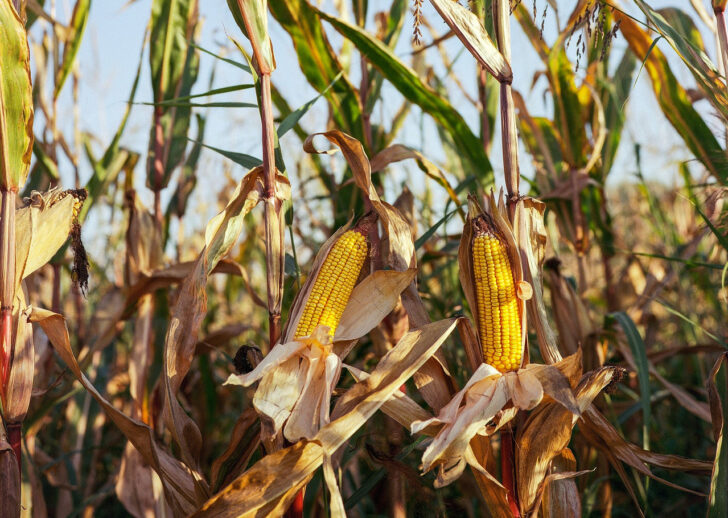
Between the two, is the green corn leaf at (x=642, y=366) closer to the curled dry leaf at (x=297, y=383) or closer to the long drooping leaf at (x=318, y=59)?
the curled dry leaf at (x=297, y=383)

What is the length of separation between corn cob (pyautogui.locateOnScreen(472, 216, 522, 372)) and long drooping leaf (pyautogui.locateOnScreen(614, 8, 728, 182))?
2.95 ft

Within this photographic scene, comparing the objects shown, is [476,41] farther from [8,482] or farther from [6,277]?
[8,482]

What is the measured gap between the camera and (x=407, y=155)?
2000 millimetres

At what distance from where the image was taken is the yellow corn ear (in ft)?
4.84

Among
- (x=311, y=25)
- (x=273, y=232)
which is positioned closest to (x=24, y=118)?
(x=273, y=232)

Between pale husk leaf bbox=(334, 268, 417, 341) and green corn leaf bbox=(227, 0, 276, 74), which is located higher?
green corn leaf bbox=(227, 0, 276, 74)

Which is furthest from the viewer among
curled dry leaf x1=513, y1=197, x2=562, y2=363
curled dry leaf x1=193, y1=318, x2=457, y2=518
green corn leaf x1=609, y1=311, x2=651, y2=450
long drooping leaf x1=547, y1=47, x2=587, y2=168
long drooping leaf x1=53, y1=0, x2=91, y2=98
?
long drooping leaf x1=547, y1=47, x2=587, y2=168

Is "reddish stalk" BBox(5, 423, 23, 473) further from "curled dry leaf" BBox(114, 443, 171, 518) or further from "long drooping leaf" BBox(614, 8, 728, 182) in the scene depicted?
"long drooping leaf" BBox(614, 8, 728, 182)

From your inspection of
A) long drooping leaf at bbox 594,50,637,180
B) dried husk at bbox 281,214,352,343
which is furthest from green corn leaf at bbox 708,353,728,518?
long drooping leaf at bbox 594,50,637,180

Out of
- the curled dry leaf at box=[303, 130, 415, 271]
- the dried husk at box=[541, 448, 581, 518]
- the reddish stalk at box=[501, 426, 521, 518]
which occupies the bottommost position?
the dried husk at box=[541, 448, 581, 518]

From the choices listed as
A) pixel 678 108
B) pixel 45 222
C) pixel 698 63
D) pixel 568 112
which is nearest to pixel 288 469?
pixel 45 222

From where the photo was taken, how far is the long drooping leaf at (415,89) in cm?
185

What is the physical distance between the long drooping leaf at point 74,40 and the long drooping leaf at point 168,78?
0.26 metres

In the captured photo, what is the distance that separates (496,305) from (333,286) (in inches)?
14.6
